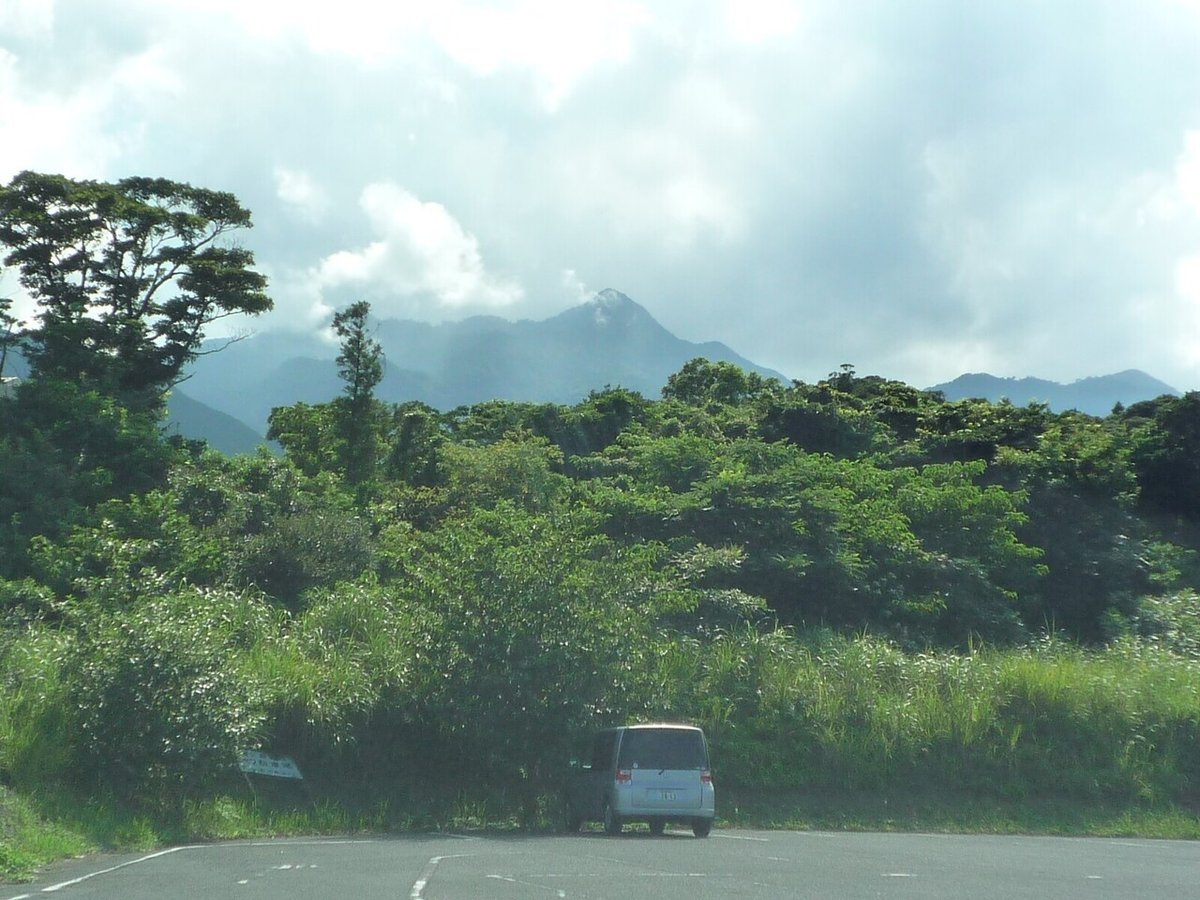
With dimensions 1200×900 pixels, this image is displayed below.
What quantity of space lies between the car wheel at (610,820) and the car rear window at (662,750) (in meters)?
0.78

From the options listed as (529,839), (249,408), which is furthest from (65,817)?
(249,408)

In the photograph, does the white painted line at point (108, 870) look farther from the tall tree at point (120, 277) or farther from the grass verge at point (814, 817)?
the tall tree at point (120, 277)

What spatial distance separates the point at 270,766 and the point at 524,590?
5639mm

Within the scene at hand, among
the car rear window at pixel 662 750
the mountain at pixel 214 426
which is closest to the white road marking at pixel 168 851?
the car rear window at pixel 662 750

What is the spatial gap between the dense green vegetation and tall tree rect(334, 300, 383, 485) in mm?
136

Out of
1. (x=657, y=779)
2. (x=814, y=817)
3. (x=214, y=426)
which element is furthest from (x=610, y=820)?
(x=214, y=426)

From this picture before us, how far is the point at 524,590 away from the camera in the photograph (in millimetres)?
22344

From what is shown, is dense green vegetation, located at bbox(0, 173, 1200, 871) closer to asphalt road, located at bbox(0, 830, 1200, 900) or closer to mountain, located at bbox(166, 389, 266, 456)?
asphalt road, located at bbox(0, 830, 1200, 900)

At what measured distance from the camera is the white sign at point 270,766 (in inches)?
861

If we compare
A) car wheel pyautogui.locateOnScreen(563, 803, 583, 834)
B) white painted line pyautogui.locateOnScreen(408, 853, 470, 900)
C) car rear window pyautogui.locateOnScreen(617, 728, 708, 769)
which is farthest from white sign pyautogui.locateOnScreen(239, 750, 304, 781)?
white painted line pyautogui.locateOnScreen(408, 853, 470, 900)

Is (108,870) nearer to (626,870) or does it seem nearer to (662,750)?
(626,870)

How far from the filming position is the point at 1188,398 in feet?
148

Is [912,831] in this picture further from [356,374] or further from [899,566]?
[356,374]

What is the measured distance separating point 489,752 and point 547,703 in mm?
1530
